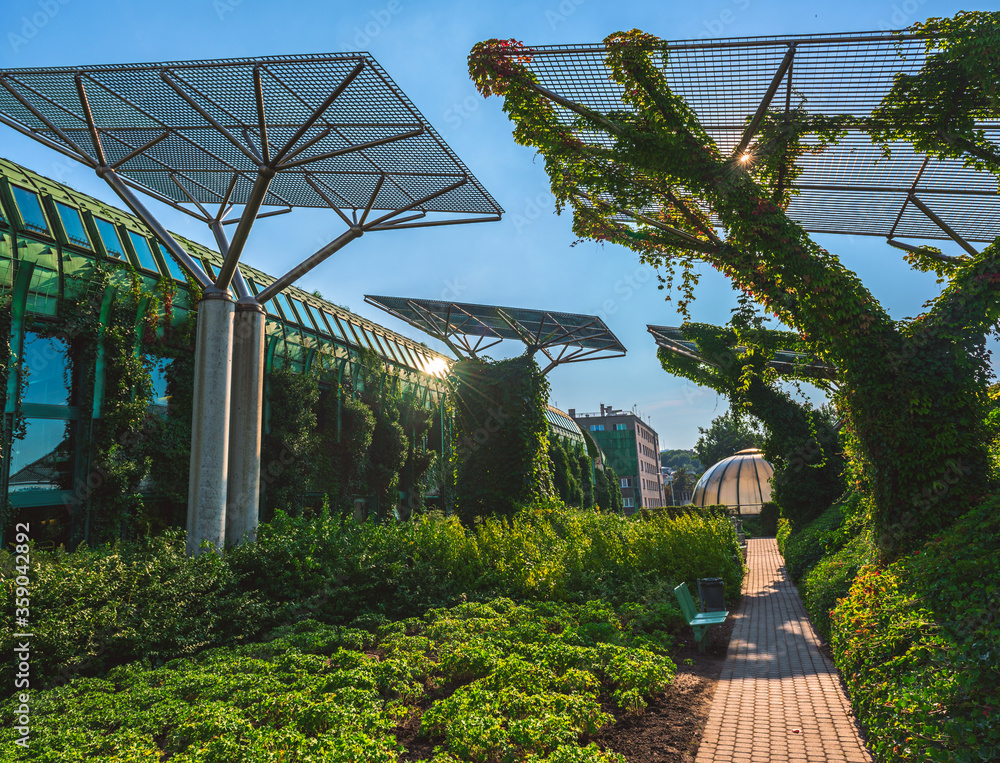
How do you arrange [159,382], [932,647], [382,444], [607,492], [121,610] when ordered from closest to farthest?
[932,647] < [121,610] < [159,382] < [382,444] < [607,492]

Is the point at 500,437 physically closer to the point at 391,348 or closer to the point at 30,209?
the point at 30,209

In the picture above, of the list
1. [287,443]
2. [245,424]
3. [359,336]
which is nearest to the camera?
[245,424]

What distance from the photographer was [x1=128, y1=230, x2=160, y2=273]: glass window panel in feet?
54.8

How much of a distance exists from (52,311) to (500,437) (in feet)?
36.9

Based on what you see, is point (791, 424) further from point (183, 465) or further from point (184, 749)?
point (184, 749)

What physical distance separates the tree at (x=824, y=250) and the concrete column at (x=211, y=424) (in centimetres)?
652

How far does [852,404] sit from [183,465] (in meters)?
15.8

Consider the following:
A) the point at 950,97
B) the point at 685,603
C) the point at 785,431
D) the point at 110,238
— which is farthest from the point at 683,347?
the point at 110,238

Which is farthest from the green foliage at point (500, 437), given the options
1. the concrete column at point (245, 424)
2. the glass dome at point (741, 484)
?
the glass dome at point (741, 484)

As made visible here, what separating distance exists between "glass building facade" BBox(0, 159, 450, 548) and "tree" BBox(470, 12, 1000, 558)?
11.1 meters

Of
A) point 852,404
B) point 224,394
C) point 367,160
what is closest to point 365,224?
point 367,160

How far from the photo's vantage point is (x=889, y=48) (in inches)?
326

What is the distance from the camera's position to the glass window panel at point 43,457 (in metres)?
13.4

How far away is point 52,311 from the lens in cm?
1409
